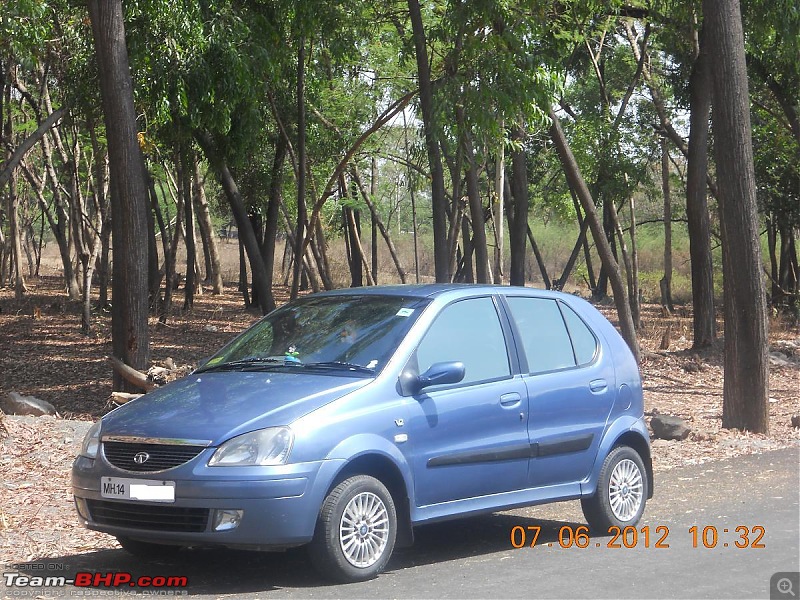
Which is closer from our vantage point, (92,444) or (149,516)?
(149,516)

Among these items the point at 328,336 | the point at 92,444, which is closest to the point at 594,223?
the point at 328,336

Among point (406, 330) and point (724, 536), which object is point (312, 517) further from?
point (724, 536)

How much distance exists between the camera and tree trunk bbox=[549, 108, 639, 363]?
16.6m

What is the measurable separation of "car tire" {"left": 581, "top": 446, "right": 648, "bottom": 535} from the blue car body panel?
0.10 m

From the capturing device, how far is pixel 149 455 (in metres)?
6.21

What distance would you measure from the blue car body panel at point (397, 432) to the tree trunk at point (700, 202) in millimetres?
14372

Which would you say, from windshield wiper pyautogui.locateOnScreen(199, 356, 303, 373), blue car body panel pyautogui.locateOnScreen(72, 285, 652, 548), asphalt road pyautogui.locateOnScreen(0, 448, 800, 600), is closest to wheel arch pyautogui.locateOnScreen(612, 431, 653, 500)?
blue car body panel pyautogui.locateOnScreen(72, 285, 652, 548)

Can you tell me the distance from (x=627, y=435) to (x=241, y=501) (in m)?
3.44

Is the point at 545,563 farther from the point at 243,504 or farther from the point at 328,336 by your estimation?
the point at 243,504

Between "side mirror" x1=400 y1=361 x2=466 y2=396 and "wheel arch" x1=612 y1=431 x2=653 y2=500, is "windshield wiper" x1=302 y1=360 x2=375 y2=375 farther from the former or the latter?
"wheel arch" x1=612 y1=431 x2=653 y2=500

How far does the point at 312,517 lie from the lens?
6012 millimetres

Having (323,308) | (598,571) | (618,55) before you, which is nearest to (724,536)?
(598,571)

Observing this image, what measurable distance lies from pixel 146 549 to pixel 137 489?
36.0 inches

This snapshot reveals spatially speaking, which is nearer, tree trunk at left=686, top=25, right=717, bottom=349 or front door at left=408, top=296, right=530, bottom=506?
front door at left=408, top=296, right=530, bottom=506
